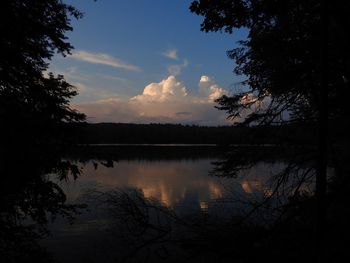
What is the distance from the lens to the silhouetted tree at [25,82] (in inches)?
326

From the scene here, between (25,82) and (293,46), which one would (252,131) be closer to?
(293,46)

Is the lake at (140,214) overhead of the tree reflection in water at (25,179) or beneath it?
beneath

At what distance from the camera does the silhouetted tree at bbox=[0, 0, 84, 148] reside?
829cm

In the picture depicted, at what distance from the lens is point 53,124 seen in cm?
909

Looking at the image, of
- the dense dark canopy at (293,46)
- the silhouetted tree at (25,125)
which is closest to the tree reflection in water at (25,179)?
the silhouetted tree at (25,125)

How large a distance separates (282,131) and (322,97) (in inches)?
168

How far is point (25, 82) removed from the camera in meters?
9.08

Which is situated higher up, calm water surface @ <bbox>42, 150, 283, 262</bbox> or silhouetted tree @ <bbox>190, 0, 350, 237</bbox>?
silhouetted tree @ <bbox>190, 0, 350, 237</bbox>

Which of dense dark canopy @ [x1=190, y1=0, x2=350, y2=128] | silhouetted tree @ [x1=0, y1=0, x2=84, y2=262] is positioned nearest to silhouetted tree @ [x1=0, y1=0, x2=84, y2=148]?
silhouetted tree @ [x1=0, y1=0, x2=84, y2=262]

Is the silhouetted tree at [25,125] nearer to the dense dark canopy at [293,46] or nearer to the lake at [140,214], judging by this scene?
the lake at [140,214]

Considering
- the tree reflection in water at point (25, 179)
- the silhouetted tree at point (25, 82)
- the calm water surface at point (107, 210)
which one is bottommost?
the calm water surface at point (107, 210)

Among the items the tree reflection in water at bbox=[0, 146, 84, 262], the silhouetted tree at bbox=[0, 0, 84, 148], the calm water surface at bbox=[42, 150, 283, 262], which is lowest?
the calm water surface at bbox=[42, 150, 283, 262]

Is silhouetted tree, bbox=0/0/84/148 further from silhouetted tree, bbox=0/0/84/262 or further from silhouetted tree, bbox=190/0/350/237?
silhouetted tree, bbox=190/0/350/237

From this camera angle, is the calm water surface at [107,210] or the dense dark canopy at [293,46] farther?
the calm water surface at [107,210]
